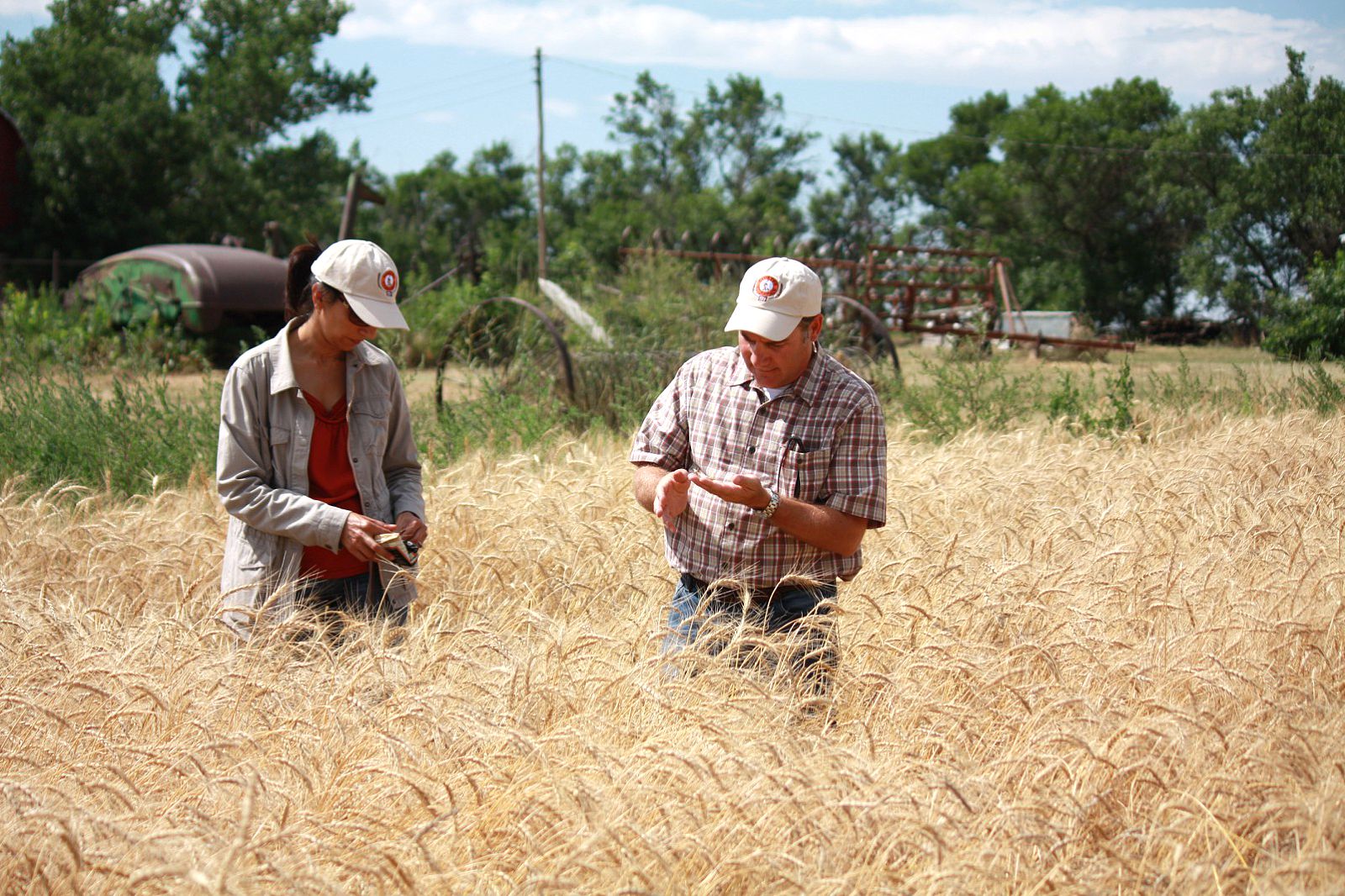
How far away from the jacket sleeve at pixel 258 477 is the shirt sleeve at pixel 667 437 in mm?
881

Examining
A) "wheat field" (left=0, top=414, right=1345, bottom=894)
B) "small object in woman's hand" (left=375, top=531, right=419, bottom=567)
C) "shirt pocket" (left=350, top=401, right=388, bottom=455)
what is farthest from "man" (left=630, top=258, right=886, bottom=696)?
"shirt pocket" (left=350, top=401, right=388, bottom=455)

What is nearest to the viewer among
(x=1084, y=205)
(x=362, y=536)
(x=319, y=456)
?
(x=362, y=536)

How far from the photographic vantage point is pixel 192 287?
53.1ft

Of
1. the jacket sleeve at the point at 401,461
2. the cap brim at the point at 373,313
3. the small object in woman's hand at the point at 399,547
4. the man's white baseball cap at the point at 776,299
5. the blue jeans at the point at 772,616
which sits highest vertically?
the man's white baseball cap at the point at 776,299

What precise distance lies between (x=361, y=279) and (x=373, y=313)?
0.10 meters

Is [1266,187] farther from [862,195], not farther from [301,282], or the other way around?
[862,195]

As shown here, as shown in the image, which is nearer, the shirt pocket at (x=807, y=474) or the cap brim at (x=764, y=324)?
the cap brim at (x=764, y=324)

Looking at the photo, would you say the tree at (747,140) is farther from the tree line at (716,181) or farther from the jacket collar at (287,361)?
the jacket collar at (287,361)

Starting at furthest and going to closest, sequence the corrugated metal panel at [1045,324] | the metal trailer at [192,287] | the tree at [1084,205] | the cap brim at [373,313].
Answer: the tree at [1084,205]
the corrugated metal panel at [1045,324]
the metal trailer at [192,287]
the cap brim at [373,313]

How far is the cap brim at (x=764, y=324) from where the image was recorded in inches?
123

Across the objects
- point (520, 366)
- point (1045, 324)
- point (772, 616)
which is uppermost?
point (772, 616)

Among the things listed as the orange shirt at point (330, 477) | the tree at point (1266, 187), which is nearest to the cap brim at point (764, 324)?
the orange shirt at point (330, 477)

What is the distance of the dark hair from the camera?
3678 millimetres

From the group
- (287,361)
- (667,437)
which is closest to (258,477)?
(287,361)
